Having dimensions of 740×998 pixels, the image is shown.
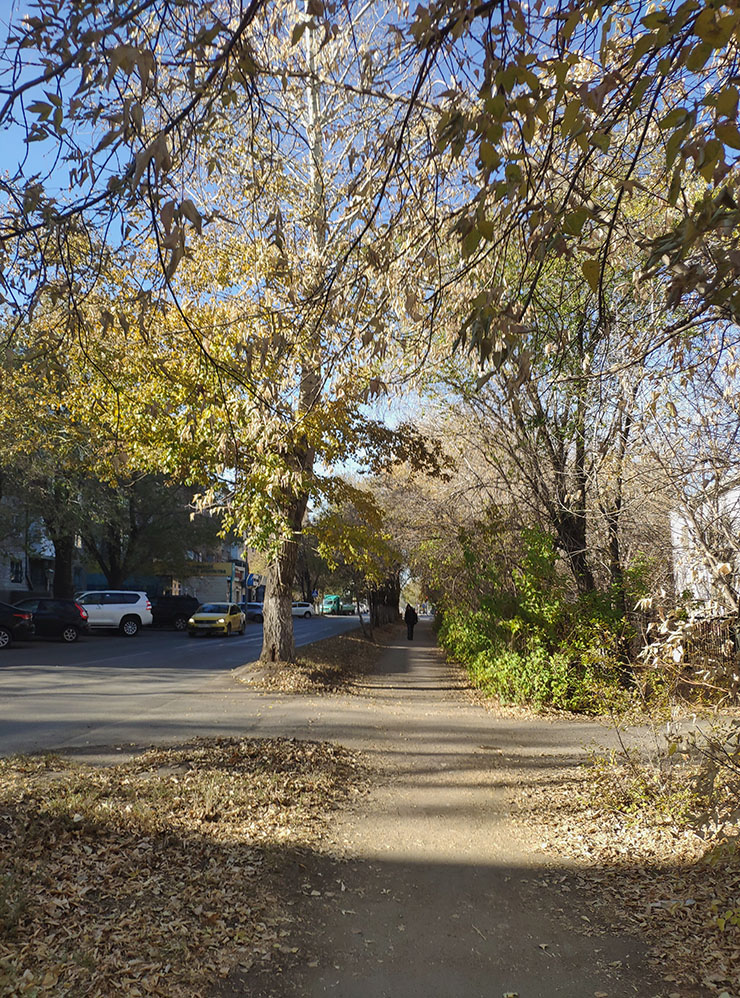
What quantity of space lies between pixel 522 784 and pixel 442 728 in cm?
333

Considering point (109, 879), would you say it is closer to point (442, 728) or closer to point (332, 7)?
point (332, 7)

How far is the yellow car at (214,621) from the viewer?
112 feet

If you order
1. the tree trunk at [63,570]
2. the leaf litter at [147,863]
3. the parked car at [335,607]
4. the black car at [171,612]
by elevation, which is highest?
the tree trunk at [63,570]

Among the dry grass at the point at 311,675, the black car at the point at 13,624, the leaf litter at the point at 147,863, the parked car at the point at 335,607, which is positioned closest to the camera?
the leaf litter at the point at 147,863

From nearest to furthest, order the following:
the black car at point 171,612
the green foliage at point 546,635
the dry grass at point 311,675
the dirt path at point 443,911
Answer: the dirt path at point 443,911, the green foliage at point 546,635, the dry grass at point 311,675, the black car at point 171,612

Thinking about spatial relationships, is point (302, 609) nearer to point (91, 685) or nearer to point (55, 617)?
point (55, 617)

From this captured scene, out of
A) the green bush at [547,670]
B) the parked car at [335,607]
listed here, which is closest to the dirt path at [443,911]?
the green bush at [547,670]

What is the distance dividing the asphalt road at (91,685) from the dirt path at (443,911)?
4146mm

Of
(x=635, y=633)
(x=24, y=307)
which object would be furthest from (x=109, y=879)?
(x=635, y=633)

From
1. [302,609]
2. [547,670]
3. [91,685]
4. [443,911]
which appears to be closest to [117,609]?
[91,685]

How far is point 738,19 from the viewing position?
255 centimetres

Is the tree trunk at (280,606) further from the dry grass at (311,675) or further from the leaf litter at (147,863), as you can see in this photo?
the leaf litter at (147,863)

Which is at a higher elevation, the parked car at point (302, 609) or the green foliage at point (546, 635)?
the green foliage at point (546, 635)

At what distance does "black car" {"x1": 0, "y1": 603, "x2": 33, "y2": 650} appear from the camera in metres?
23.3
